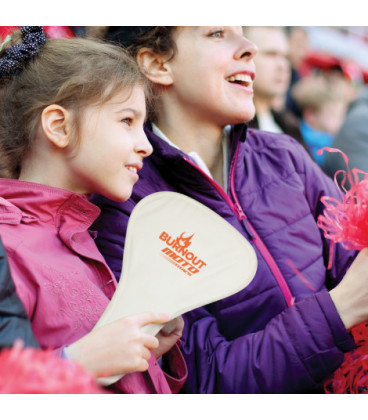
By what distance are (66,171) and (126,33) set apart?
0.58m

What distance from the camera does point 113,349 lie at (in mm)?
1129

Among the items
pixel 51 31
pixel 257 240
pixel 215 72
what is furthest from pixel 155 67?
pixel 257 240

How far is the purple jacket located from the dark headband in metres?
0.32

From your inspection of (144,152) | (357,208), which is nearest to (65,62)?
(144,152)

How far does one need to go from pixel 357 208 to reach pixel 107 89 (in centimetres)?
67

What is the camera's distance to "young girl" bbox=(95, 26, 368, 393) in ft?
4.75

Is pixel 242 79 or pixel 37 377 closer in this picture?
pixel 37 377

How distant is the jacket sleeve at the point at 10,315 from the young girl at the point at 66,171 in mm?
99

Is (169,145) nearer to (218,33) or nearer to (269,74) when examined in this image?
(218,33)

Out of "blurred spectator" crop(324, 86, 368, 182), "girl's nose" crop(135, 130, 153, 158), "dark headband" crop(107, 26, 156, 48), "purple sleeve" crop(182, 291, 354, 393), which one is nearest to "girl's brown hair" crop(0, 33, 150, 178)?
"girl's nose" crop(135, 130, 153, 158)

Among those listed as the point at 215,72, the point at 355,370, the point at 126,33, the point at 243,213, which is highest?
the point at 126,33

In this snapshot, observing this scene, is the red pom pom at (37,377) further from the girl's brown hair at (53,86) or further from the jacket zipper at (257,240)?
the jacket zipper at (257,240)

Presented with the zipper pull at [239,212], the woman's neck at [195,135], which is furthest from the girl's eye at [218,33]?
the zipper pull at [239,212]

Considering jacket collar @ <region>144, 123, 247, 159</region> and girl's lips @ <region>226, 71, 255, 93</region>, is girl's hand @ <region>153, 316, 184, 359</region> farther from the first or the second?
girl's lips @ <region>226, 71, 255, 93</region>
